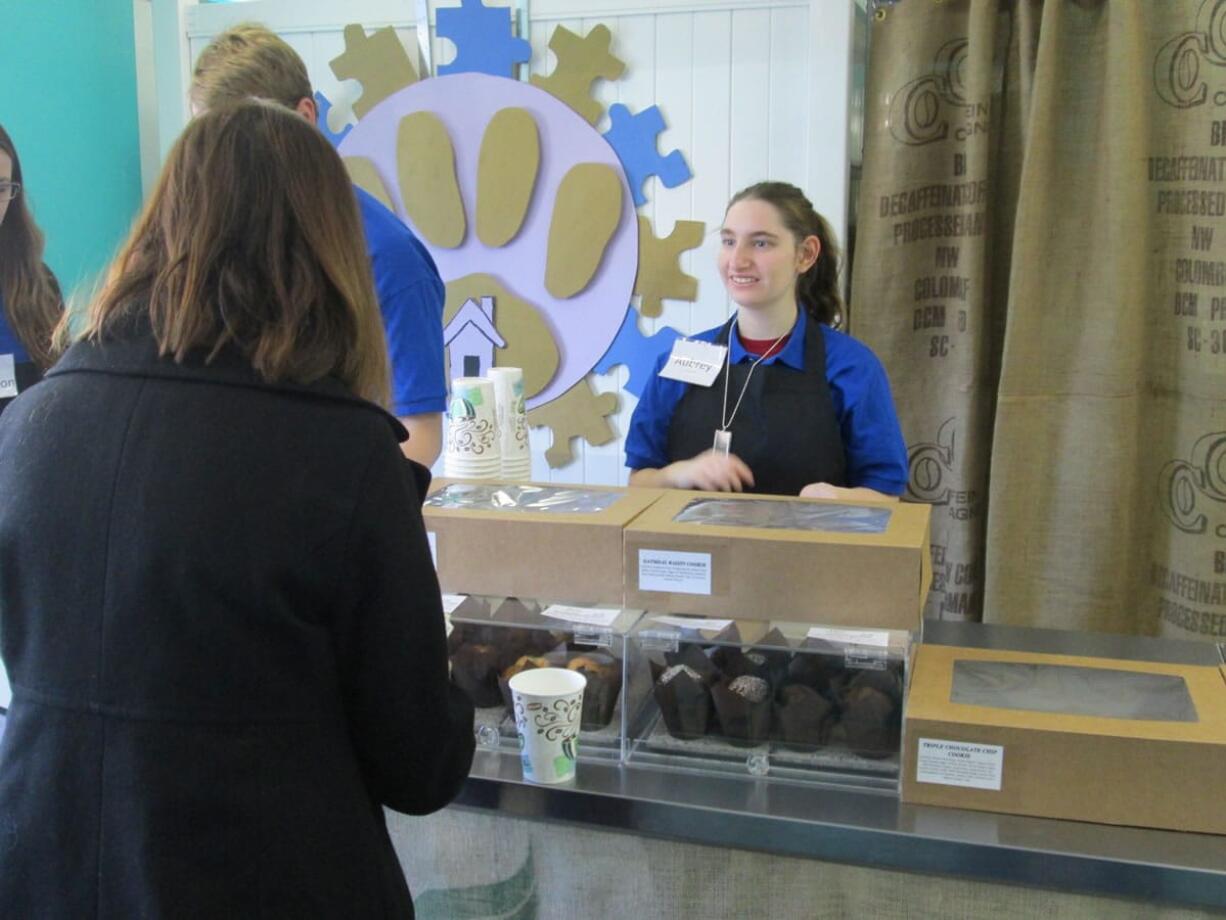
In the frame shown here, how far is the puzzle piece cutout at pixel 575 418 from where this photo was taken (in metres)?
2.92

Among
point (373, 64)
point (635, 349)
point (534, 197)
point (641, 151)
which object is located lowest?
point (635, 349)

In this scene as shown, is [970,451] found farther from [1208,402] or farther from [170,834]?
[170,834]

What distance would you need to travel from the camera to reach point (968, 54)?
2.40 meters

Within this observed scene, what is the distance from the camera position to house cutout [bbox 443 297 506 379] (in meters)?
2.97

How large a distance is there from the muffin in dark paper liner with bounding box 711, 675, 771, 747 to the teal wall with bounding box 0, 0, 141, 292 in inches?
82.6

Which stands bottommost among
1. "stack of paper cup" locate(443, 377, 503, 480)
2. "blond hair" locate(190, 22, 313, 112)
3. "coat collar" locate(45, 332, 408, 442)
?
"stack of paper cup" locate(443, 377, 503, 480)

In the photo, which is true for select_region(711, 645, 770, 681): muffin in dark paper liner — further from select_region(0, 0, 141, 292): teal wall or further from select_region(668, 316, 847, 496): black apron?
select_region(0, 0, 141, 292): teal wall

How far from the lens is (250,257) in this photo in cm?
88

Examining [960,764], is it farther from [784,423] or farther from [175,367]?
[784,423]

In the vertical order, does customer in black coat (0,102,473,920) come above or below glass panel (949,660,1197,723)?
above

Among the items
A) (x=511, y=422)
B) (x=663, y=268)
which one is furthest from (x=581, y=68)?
(x=511, y=422)

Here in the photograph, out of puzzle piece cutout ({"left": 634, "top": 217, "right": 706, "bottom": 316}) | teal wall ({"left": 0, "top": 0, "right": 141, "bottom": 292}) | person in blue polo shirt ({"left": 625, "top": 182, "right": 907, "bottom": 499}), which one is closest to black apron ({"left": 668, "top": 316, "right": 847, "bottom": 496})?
person in blue polo shirt ({"left": 625, "top": 182, "right": 907, "bottom": 499})

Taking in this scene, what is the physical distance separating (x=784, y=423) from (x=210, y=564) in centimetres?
145

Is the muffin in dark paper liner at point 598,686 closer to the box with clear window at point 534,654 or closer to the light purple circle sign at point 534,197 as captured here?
the box with clear window at point 534,654
